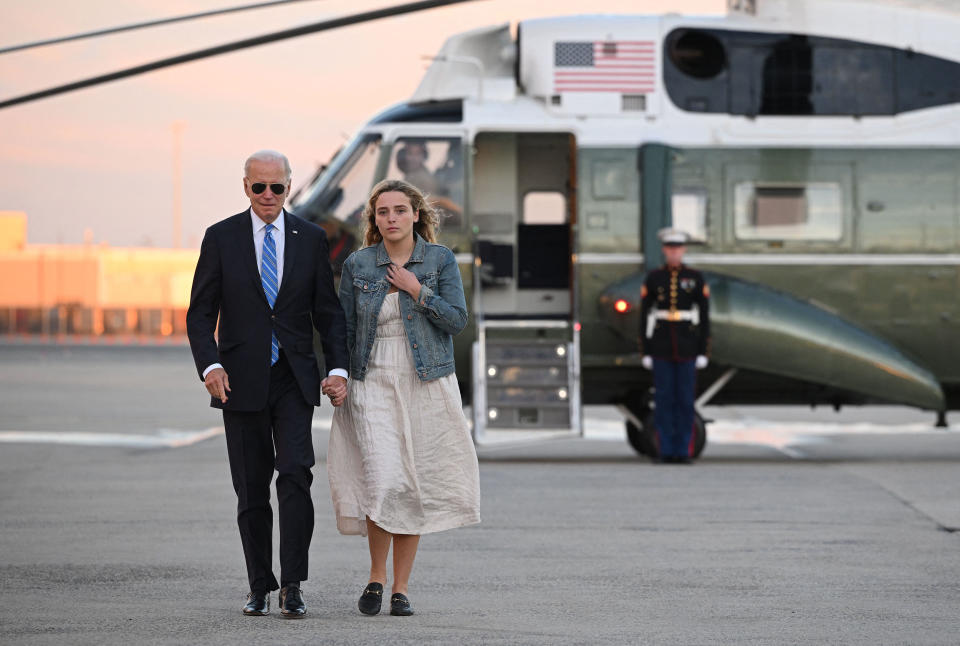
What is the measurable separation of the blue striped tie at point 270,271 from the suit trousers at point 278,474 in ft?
0.73

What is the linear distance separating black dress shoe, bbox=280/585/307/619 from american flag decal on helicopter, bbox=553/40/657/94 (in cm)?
874

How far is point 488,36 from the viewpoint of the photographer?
1532 cm

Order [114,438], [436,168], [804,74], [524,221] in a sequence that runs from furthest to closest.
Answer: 1. [114,438]
2. [524,221]
3. [804,74]
4. [436,168]

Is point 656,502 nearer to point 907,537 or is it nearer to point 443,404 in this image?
point 907,537

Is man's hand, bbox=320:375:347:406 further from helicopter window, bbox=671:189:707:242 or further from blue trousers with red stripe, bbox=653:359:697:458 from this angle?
helicopter window, bbox=671:189:707:242

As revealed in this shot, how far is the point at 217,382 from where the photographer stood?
6855mm

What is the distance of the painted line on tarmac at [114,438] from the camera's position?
16469mm

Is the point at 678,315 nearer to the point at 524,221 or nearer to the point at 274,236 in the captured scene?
the point at 524,221

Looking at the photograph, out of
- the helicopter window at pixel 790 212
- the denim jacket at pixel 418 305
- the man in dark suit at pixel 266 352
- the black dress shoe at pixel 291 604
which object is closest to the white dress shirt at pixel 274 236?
the man in dark suit at pixel 266 352

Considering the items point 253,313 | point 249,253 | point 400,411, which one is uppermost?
point 249,253

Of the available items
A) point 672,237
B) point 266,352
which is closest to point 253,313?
point 266,352

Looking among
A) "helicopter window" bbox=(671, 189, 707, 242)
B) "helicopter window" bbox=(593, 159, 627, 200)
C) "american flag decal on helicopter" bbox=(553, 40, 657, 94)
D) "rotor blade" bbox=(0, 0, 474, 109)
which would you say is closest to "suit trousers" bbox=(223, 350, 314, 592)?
"rotor blade" bbox=(0, 0, 474, 109)

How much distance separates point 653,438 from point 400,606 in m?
7.87

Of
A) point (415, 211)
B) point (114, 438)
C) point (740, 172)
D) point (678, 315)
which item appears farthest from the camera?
point (114, 438)
